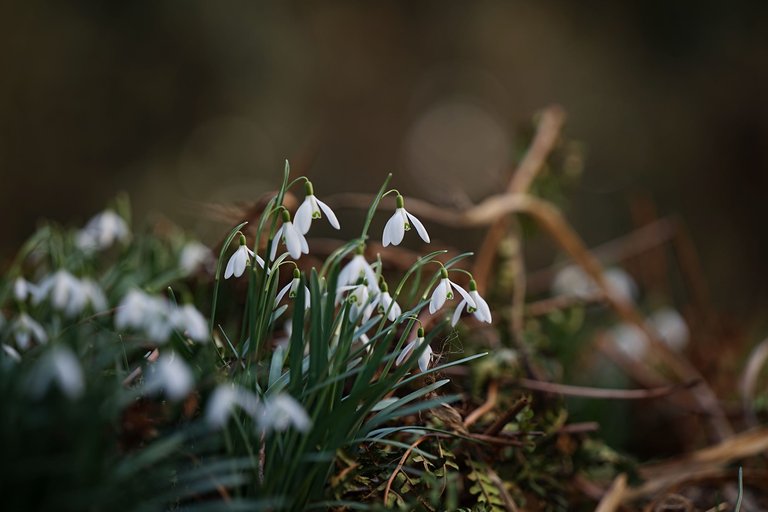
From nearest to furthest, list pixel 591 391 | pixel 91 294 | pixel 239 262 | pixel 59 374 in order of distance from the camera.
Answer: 1. pixel 59 374
2. pixel 239 262
3. pixel 91 294
4. pixel 591 391

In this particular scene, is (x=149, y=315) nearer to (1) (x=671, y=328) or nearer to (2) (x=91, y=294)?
(2) (x=91, y=294)

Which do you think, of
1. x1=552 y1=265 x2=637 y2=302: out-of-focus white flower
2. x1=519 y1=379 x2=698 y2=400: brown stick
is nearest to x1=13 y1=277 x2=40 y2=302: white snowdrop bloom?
x1=519 y1=379 x2=698 y2=400: brown stick

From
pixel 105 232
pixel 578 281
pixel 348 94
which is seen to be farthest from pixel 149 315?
pixel 348 94

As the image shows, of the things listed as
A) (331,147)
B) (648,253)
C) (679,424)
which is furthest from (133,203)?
(679,424)

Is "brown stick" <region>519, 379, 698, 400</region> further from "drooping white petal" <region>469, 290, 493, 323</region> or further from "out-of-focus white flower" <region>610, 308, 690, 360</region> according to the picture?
"out-of-focus white flower" <region>610, 308, 690, 360</region>

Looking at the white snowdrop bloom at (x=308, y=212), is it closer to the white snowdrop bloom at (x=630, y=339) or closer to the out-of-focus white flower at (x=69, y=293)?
the out-of-focus white flower at (x=69, y=293)

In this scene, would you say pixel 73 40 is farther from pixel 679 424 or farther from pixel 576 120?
pixel 679 424

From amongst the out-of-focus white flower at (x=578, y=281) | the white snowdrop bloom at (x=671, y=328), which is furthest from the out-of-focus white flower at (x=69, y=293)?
the white snowdrop bloom at (x=671, y=328)
